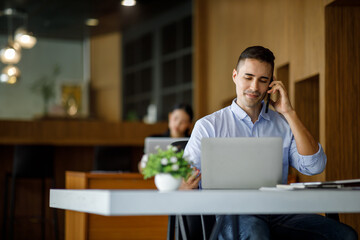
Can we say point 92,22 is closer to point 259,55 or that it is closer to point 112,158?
point 112,158

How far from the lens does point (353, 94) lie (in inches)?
146

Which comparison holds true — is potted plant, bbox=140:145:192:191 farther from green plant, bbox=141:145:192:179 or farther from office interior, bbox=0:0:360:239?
office interior, bbox=0:0:360:239

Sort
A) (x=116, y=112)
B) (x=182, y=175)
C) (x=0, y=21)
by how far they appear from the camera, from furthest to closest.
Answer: (x=116, y=112)
(x=0, y=21)
(x=182, y=175)

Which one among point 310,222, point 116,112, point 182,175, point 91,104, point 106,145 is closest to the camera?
point 182,175

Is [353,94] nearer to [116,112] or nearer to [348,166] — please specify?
[348,166]

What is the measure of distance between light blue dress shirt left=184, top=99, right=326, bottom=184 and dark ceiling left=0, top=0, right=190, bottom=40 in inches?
213

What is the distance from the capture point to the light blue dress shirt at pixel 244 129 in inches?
92.0

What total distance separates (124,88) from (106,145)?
3.69 meters

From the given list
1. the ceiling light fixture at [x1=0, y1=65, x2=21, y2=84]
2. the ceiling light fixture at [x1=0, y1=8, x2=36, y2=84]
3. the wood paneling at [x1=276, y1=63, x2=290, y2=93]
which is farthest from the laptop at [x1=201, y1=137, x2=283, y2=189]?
the ceiling light fixture at [x1=0, y1=65, x2=21, y2=84]

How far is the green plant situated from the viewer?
1888 millimetres

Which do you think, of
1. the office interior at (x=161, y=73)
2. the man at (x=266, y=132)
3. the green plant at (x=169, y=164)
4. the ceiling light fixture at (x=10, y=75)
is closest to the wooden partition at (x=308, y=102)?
the office interior at (x=161, y=73)

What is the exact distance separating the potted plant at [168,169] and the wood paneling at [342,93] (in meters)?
2.02

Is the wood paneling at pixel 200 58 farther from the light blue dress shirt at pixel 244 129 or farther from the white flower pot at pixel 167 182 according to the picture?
the white flower pot at pixel 167 182

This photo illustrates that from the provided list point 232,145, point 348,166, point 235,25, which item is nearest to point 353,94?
point 348,166
